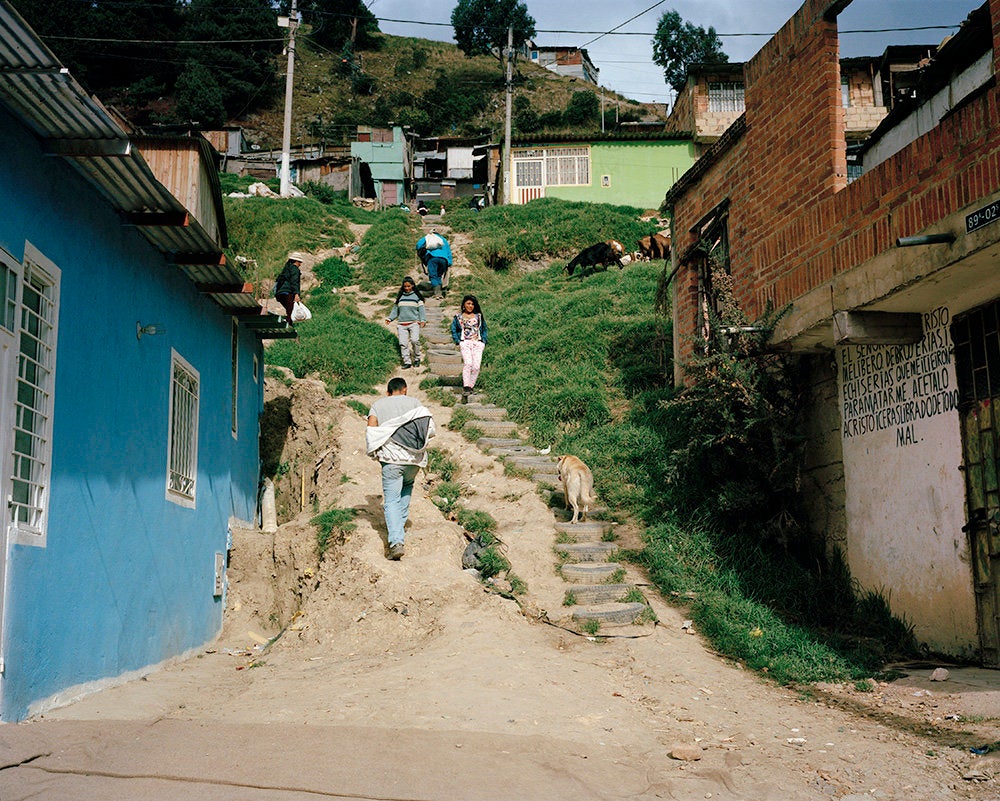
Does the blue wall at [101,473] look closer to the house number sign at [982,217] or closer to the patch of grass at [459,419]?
the patch of grass at [459,419]

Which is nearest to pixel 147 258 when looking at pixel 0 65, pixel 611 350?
pixel 0 65

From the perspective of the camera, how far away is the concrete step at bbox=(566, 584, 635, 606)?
842 cm

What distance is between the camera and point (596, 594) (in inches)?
332

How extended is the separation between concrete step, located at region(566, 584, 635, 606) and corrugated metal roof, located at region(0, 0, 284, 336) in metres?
4.66

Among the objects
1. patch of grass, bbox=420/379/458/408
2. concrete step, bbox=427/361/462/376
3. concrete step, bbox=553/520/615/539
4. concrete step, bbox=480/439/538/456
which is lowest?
concrete step, bbox=553/520/615/539

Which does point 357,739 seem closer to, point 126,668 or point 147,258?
point 126,668

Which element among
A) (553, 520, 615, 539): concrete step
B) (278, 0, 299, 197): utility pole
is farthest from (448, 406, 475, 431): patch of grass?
(278, 0, 299, 197): utility pole

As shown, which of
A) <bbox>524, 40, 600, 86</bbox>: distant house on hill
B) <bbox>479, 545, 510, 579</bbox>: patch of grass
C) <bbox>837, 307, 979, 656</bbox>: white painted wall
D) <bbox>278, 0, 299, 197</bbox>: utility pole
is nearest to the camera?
<bbox>837, 307, 979, 656</bbox>: white painted wall

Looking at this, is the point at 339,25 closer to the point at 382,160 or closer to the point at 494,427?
the point at 382,160

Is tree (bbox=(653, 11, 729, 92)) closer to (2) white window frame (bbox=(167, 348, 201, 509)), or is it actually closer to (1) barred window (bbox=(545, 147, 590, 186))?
(1) barred window (bbox=(545, 147, 590, 186))

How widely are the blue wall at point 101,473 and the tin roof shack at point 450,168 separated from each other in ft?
114

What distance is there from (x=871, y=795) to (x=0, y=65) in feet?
19.6

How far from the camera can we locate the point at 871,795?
457cm

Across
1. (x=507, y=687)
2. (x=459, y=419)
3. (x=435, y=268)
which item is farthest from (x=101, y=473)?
(x=435, y=268)
